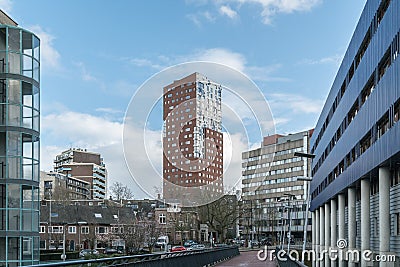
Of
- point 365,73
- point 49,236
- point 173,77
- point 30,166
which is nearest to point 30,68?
point 30,166

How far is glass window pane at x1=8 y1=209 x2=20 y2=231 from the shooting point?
3662 cm

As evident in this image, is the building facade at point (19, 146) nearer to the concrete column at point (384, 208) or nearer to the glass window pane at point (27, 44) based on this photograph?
the glass window pane at point (27, 44)

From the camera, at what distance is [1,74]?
124ft

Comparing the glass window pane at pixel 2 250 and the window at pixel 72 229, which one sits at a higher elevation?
the glass window pane at pixel 2 250

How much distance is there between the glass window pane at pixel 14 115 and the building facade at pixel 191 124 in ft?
28.3

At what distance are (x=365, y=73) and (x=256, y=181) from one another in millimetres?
122330

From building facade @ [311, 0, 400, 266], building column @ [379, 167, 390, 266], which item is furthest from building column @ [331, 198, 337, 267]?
building column @ [379, 167, 390, 266]

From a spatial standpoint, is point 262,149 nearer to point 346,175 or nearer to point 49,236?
point 49,236

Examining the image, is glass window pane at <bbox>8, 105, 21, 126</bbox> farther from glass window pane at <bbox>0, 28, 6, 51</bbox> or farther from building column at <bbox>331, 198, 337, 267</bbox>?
building column at <bbox>331, 198, 337, 267</bbox>

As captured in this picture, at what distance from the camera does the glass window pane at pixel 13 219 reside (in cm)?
3662

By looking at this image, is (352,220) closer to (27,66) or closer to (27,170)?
(27,170)

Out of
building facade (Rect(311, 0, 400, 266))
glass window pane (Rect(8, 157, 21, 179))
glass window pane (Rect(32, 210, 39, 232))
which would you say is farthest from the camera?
glass window pane (Rect(32, 210, 39, 232))

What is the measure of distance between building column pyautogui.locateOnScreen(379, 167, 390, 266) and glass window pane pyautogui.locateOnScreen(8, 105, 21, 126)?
67.4 feet

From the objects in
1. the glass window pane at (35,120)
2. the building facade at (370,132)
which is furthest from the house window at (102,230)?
the glass window pane at (35,120)
